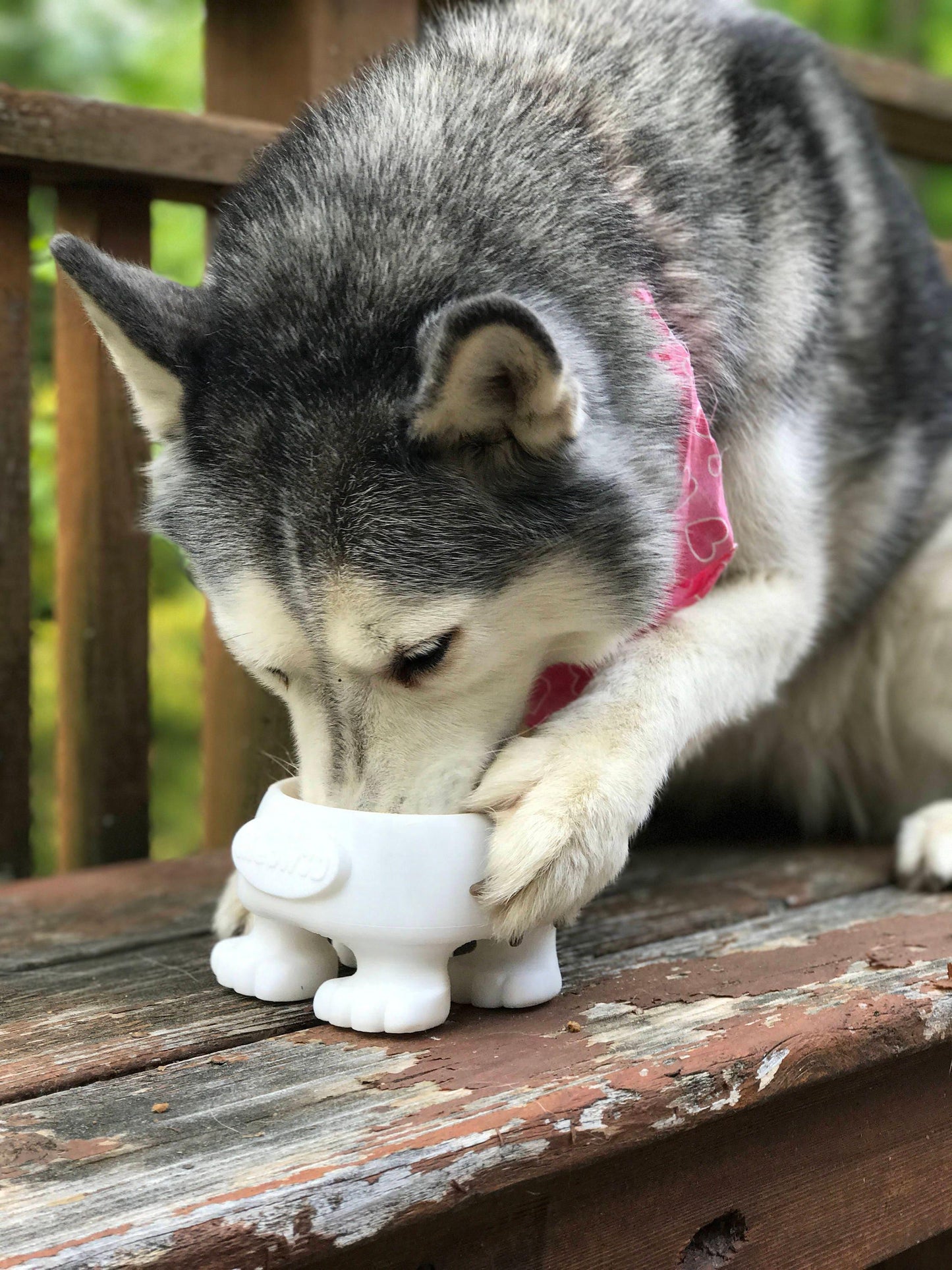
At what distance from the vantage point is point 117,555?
2607 millimetres

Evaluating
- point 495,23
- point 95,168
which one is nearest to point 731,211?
point 495,23

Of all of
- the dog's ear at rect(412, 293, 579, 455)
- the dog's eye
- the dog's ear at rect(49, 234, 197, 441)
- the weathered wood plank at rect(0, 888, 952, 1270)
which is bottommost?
the weathered wood plank at rect(0, 888, 952, 1270)

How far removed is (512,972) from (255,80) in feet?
6.64

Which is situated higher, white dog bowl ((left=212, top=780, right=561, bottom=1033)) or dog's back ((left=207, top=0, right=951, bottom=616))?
dog's back ((left=207, top=0, right=951, bottom=616))

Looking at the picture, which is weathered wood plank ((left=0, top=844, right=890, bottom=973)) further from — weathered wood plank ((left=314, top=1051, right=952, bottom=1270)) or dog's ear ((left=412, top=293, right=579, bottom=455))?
dog's ear ((left=412, top=293, right=579, bottom=455))

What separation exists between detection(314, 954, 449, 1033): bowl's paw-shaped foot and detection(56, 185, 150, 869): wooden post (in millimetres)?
1198

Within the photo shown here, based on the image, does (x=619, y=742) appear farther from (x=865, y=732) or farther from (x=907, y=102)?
(x=907, y=102)

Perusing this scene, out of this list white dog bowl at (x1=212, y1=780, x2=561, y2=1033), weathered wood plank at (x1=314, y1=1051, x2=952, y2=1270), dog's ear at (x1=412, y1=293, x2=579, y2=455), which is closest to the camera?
weathered wood plank at (x1=314, y1=1051, x2=952, y2=1270)

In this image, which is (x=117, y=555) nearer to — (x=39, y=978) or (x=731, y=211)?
(x=39, y=978)

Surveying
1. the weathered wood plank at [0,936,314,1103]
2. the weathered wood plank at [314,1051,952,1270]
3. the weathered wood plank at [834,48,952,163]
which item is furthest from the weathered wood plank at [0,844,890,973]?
the weathered wood plank at [834,48,952,163]

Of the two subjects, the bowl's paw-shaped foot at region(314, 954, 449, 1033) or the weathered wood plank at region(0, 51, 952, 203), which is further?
the weathered wood plank at region(0, 51, 952, 203)

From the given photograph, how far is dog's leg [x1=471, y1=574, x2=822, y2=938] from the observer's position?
1.59 metres

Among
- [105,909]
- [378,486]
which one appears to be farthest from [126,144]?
[105,909]

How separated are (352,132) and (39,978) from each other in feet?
4.32
